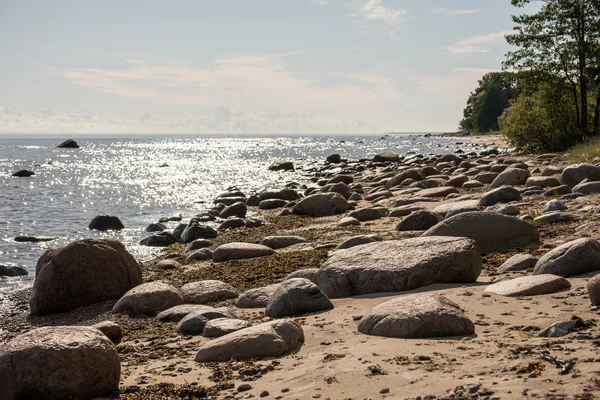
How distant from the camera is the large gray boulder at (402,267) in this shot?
7.79m

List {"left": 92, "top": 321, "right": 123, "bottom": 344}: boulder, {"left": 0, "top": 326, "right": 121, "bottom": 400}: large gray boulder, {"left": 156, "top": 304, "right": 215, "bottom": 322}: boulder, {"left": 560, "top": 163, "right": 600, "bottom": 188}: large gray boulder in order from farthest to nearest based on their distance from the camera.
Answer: {"left": 560, "top": 163, "right": 600, "bottom": 188}: large gray boulder → {"left": 156, "top": 304, "right": 215, "bottom": 322}: boulder → {"left": 92, "top": 321, "right": 123, "bottom": 344}: boulder → {"left": 0, "top": 326, "right": 121, "bottom": 400}: large gray boulder

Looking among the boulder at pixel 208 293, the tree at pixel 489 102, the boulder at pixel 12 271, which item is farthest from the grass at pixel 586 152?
the tree at pixel 489 102

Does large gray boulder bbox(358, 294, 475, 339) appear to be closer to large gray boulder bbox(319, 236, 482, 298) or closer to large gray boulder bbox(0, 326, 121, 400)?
large gray boulder bbox(319, 236, 482, 298)

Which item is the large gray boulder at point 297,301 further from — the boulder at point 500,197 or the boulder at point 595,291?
the boulder at point 500,197

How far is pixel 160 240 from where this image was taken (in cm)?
1728

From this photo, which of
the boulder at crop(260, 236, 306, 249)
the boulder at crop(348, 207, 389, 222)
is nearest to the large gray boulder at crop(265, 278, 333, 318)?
the boulder at crop(260, 236, 306, 249)

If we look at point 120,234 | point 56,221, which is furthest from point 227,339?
point 56,221

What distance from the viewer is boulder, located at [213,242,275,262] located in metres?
13.0

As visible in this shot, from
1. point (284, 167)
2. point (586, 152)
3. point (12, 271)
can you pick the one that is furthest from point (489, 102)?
point (12, 271)

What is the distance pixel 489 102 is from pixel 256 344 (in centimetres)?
11194

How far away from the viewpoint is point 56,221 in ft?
76.1

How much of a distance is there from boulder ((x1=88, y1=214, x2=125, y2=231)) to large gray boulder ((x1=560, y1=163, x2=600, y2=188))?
13.6 metres

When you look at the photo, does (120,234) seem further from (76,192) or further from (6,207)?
(76,192)

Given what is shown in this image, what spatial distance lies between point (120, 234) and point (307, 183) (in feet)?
54.9
